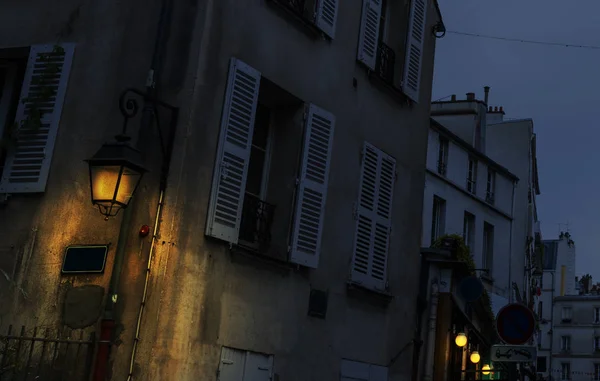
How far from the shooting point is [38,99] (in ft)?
26.8

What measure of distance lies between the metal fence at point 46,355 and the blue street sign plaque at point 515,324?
3.89 meters

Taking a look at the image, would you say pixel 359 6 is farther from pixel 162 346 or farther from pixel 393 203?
pixel 162 346

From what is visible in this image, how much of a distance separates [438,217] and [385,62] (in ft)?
40.0

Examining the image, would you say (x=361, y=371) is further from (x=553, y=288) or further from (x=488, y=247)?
(x=553, y=288)

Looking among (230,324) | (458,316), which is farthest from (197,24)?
(458,316)

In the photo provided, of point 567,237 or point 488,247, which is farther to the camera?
point 567,237

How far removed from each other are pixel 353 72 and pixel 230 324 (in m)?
3.57

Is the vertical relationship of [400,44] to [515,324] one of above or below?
above

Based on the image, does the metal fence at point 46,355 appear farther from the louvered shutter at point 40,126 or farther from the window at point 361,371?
the window at point 361,371

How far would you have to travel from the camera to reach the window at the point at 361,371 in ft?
30.9

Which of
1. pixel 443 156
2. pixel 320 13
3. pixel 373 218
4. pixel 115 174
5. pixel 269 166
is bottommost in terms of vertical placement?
pixel 115 174

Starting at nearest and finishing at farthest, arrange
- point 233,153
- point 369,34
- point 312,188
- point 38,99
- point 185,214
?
point 185,214 < point 233,153 < point 38,99 < point 312,188 < point 369,34

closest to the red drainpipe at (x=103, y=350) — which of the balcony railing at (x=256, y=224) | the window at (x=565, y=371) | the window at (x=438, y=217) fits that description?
the balcony railing at (x=256, y=224)

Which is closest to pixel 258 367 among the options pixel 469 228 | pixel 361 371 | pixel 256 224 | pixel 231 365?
pixel 231 365
